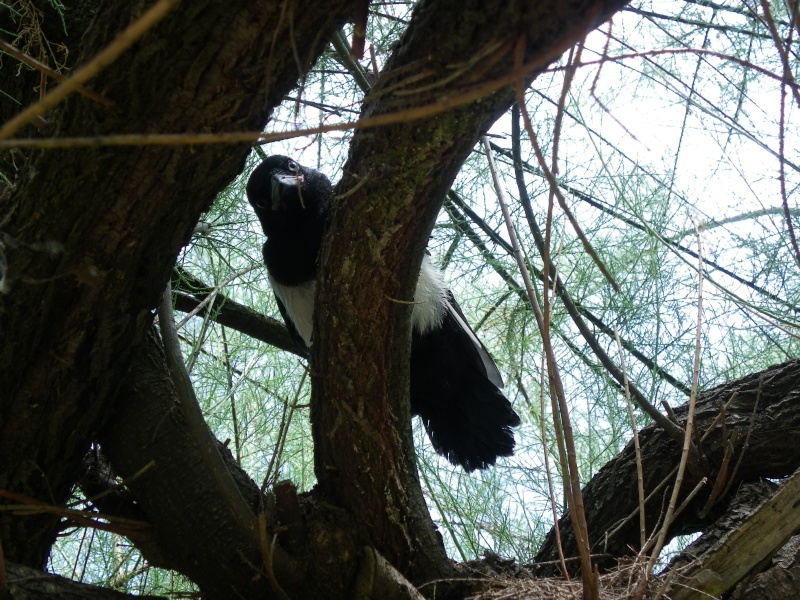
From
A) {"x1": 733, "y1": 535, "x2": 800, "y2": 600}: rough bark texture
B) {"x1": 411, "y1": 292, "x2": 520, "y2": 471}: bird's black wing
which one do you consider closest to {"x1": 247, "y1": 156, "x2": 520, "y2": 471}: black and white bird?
{"x1": 411, "y1": 292, "x2": 520, "y2": 471}: bird's black wing

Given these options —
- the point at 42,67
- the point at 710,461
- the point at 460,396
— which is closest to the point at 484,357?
the point at 460,396

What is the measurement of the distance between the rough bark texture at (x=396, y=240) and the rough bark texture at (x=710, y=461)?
2.03 ft

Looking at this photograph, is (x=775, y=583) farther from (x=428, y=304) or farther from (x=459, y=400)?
(x=428, y=304)

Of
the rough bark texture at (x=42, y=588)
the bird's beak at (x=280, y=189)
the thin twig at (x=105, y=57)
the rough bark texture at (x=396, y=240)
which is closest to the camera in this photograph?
the thin twig at (x=105, y=57)

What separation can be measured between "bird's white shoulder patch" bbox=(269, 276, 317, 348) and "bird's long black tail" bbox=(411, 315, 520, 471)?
421 millimetres

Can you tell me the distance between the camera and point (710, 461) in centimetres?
224

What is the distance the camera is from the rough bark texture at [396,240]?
1.18 m

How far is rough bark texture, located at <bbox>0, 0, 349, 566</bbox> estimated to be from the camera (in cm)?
133

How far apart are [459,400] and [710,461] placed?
878mm

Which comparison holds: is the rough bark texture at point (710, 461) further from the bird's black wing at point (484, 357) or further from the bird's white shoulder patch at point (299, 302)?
the bird's white shoulder patch at point (299, 302)

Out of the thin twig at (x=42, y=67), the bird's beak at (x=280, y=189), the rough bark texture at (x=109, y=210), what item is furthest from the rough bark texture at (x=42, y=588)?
the bird's beak at (x=280, y=189)

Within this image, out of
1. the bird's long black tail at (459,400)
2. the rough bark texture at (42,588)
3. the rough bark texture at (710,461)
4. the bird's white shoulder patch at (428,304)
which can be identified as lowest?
the rough bark texture at (42,588)

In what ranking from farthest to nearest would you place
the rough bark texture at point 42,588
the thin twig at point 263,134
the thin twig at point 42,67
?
the rough bark texture at point 42,588
the thin twig at point 42,67
the thin twig at point 263,134

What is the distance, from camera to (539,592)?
175 cm
